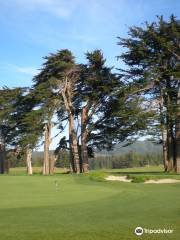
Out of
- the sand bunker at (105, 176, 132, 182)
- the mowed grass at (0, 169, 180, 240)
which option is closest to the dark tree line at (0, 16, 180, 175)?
the sand bunker at (105, 176, 132, 182)

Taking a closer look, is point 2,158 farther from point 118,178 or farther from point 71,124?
point 118,178

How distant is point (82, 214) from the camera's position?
45.8ft

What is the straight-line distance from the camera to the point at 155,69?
40.5 m

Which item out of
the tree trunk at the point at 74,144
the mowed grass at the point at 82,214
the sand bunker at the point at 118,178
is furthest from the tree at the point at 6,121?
the mowed grass at the point at 82,214

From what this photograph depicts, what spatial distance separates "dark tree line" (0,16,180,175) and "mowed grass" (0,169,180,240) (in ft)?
64.1

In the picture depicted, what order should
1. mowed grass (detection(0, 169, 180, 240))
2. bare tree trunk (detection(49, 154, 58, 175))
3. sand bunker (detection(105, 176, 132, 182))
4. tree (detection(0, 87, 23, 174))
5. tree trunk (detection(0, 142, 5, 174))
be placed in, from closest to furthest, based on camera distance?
mowed grass (detection(0, 169, 180, 240))
sand bunker (detection(105, 176, 132, 182))
bare tree trunk (detection(49, 154, 58, 175))
tree (detection(0, 87, 23, 174))
tree trunk (detection(0, 142, 5, 174))

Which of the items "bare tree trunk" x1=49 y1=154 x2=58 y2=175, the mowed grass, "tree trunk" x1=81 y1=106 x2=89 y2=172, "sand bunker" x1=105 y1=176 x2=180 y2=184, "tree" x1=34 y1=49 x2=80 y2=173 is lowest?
the mowed grass

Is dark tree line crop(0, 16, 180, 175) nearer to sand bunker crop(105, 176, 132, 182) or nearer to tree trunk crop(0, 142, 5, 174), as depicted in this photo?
tree trunk crop(0, 142, 5, 174)

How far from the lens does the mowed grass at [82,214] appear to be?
1038 cm

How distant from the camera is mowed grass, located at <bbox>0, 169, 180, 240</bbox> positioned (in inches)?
408

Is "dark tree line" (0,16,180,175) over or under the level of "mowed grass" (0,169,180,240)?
over

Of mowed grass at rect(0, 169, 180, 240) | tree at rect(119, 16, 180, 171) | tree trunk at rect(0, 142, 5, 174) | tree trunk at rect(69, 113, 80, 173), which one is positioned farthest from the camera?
tree trunk at rect(0, 142, 5, 174)

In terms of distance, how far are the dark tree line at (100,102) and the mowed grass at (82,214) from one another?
769 inches

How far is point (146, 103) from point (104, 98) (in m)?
10.3
